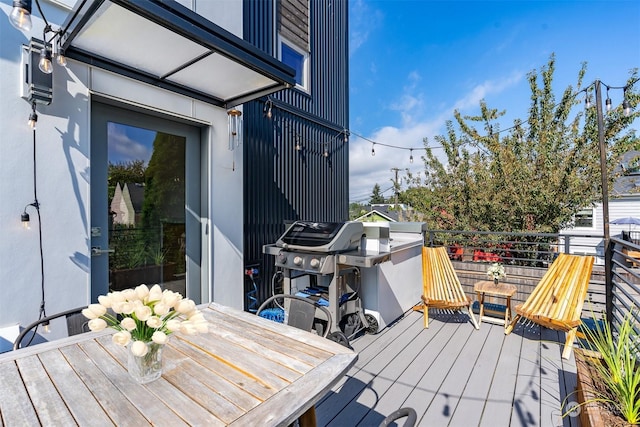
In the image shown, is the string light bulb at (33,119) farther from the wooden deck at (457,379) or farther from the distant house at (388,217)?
the distant house at (388,217)

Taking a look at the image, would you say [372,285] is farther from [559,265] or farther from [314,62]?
[314,62]

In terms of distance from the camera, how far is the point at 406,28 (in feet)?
31.9

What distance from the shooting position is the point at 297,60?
503cm

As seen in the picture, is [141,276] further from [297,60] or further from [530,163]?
[530,163]

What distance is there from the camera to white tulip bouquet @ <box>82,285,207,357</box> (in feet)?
3.47

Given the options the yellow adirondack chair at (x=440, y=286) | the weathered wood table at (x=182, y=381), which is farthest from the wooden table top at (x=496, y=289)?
the weathered wood table at (x=182, y=381)

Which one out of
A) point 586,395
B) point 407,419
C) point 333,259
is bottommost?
point 586,395

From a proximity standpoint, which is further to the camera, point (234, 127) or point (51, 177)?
point (234, 127)

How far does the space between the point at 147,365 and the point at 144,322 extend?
7.2 inches

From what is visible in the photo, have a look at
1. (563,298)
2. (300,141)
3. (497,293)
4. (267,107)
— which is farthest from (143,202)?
(563,298)

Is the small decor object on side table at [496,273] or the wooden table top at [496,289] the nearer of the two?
the wooden table top at [496,289]

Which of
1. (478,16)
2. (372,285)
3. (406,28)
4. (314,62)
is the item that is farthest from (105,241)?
(406,28)

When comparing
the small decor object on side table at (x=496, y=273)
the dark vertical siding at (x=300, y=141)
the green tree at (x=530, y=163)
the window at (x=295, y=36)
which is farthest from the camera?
the green tree at (x=530, y=163)

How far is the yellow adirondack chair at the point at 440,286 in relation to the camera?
349cm
